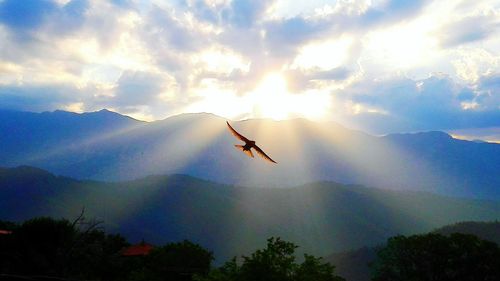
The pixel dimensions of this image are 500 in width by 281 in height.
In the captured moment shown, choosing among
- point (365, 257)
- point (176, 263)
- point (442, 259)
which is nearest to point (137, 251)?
point (176, 263)

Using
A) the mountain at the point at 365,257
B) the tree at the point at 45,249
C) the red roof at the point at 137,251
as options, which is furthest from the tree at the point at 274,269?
the mountain at the point at 365,257

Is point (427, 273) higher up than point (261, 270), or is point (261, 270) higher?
point (261, 270)

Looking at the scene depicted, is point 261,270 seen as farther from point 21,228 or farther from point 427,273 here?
point 427,273

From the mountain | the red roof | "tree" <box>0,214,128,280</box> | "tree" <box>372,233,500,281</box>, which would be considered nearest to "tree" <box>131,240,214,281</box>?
"tree" <box>0,214,128,280</box>

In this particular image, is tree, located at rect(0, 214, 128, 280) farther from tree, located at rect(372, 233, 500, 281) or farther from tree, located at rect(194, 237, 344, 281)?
tree, located at rect(372, 233, 500, 281)

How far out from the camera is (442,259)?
222ft

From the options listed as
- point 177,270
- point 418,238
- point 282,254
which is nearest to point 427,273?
point 418,238

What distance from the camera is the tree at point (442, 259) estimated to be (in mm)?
66875

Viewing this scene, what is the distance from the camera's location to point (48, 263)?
1815 inches

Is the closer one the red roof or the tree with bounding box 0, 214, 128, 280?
the tree with bounding box 0, 214, 128, 280

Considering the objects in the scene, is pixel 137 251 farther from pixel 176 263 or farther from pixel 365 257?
pixel 365 257

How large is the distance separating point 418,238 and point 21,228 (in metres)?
53.1

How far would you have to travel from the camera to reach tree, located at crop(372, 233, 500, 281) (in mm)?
66875

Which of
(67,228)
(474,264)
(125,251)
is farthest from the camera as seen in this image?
(125,251)
